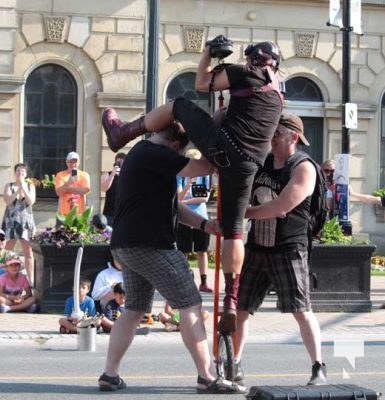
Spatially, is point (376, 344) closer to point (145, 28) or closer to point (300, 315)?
point (300, 315)

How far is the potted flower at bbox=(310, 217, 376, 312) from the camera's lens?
14.0 metres

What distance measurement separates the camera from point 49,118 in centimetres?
2230

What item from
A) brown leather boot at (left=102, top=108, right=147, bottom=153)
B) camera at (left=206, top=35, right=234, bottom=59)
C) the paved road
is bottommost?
the paved road

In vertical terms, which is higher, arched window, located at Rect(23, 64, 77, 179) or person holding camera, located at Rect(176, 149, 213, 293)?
arched window, located at Rect(23, 64, 77, 179)

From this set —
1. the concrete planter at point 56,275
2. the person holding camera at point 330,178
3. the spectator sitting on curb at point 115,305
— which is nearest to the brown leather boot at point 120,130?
the spectator sitting on curb at point 115,305

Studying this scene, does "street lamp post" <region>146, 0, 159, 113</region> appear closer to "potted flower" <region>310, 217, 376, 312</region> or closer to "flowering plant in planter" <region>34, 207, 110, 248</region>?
"flowering plant in planter" <region>34, 207, 110, 248</region>

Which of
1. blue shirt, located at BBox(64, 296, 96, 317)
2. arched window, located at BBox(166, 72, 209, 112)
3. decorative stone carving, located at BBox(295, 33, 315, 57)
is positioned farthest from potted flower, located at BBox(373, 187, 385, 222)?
blue shirt, located at BBox(64, 296, 96, 317)

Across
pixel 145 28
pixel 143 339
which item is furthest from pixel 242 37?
pixel 143 339

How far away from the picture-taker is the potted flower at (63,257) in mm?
13336

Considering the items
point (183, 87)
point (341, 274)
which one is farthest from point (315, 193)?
point (183, 87)

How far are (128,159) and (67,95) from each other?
14.7 metres

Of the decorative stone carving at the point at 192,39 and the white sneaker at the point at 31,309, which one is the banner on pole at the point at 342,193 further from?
the decorative stone carving at the point at 192,39

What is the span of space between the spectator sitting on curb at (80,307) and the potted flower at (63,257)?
0.42 m

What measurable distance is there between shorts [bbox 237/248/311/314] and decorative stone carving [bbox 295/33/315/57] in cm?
1582
